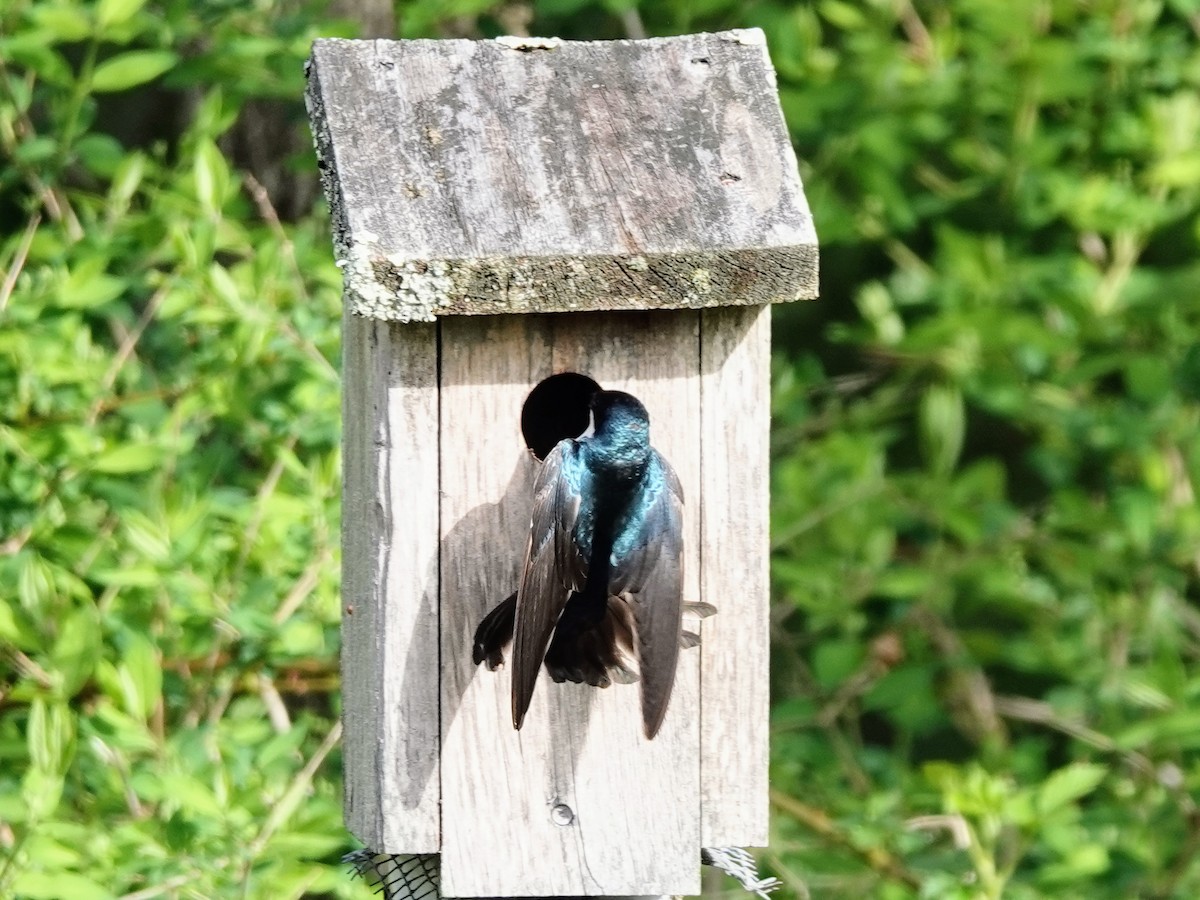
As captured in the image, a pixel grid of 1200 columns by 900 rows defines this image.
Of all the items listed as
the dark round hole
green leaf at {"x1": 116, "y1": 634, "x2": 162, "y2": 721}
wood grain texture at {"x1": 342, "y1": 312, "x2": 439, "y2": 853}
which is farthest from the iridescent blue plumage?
green leaf at {"x1": 116, "y1": 634, "x2": 162, "y2": 721}

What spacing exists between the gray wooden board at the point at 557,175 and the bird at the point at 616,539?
14 centimetres

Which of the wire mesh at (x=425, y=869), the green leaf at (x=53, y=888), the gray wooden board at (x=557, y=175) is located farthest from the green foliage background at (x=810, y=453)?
Answer: the gray wooden board at (x=557, y=175)

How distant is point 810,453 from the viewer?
162 inches

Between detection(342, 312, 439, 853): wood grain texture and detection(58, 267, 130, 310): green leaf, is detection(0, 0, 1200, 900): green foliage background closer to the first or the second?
detection(58, 267, 130, 310): green leaf

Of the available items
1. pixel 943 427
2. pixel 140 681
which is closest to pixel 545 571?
pixel 140 681

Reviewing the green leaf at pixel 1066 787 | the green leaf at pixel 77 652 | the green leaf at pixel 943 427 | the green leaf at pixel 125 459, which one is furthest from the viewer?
the green leaf at pixel 943 427

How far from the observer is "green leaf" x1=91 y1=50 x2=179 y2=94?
3152 millimetres

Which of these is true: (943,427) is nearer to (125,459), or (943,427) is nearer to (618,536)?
(125,459)

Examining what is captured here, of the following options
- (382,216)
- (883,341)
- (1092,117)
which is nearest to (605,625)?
(382,216)

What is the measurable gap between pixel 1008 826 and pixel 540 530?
1950 mm

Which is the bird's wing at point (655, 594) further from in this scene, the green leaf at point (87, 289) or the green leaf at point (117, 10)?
the green leaf at point (117, 10)

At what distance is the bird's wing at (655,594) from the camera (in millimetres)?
1890

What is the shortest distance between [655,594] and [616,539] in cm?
7

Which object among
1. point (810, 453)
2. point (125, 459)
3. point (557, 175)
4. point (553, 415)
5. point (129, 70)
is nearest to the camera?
point (557, 175)
